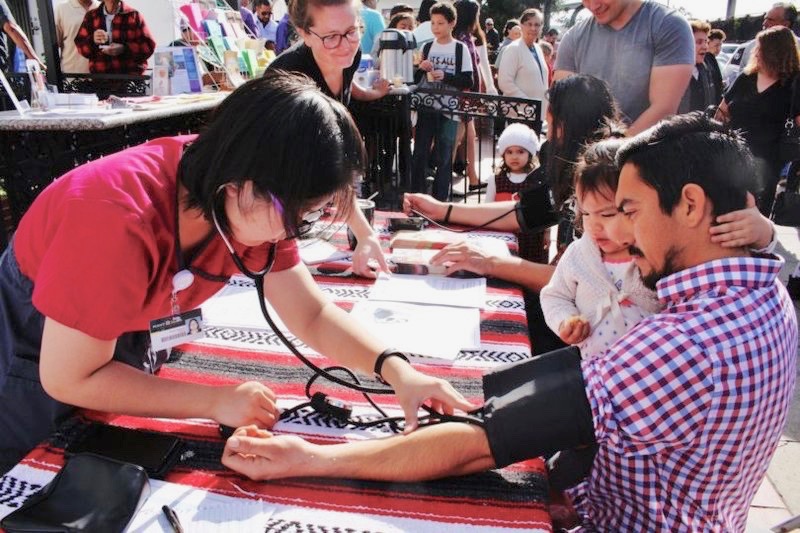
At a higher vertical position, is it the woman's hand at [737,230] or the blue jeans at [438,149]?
the woman's hand at [737,230]

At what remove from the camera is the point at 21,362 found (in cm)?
118

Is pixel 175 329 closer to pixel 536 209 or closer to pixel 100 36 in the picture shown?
pixel 536 209

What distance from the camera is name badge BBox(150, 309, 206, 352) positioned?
45.0 inches

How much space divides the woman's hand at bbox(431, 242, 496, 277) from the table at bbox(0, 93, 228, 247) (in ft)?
4.69

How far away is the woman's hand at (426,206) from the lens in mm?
2502

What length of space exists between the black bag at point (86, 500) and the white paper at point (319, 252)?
118 cm

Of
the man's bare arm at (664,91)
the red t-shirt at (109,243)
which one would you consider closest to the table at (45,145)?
the red t-shirt at (109,243)

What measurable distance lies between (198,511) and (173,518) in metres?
0.04

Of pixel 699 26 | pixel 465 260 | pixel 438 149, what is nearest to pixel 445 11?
pixel 438 149

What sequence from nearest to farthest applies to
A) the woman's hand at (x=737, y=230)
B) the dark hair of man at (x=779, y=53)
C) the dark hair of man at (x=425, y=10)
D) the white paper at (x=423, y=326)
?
1. the woman's hand at (x=737, y=230)
2. the white paper at (x=423, y=326)
3. the dark hair of man at (x=779, y=53)
4. the dark hair of man at (x=425, y=10)

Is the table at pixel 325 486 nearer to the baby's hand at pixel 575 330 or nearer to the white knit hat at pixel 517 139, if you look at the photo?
the baby's hand at pixel 575 330

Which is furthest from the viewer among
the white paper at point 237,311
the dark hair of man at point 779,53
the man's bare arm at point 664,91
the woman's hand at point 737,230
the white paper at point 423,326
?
the dark hair of man at point 779,53

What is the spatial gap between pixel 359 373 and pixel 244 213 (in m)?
0.49

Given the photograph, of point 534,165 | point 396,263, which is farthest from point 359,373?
point 534,165
